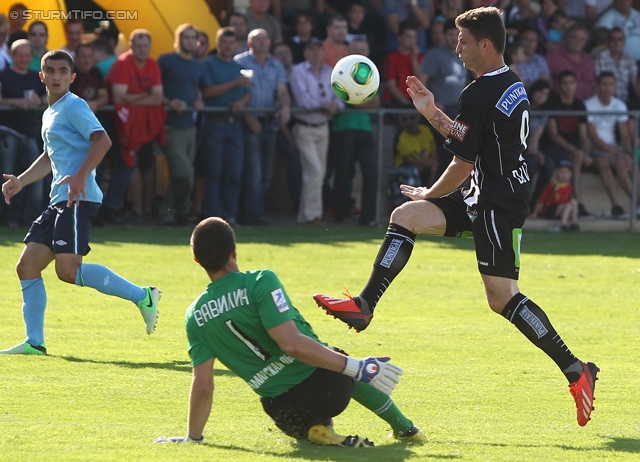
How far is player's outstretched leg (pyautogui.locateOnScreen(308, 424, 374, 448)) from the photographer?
5.49 m

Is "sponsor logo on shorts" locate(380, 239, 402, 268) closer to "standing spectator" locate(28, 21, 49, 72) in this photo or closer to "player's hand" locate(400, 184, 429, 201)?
"player's hand" locate(400, 184, 429, 201)

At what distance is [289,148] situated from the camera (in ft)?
53.4

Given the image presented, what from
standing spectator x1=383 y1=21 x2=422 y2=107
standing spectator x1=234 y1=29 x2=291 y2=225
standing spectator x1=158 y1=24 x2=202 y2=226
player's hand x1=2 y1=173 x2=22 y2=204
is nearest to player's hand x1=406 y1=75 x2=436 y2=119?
player's hand x1=2 y1=173 x2=22 y2=204

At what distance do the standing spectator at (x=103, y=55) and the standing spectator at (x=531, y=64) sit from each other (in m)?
6.24

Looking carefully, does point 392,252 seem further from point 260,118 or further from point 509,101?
point 260,118

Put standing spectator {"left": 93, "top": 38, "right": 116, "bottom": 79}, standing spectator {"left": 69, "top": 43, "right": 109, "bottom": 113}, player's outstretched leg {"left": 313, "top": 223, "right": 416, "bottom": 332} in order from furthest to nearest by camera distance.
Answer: standing spectator {"left": 93, "top": 38, "right": 116, "bottom": 79} → standing spectator {"left": 69, "top": 43, "right": 109, "bottom": 113} → player's outstretched leg {"left": 313, "top": 223, "right": 416, "bottom": 332}


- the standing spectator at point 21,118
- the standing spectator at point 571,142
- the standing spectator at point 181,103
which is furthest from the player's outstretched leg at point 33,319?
the standing spectator at point 571,142

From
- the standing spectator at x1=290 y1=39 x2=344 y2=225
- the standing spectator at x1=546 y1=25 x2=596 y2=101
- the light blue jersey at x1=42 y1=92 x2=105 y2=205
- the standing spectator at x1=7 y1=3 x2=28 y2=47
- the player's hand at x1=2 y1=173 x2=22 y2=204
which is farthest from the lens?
the standing spectator at x1=546 y1=25 x2=596 y2=101

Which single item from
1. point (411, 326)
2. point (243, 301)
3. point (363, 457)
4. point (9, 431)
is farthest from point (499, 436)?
point (411, 326)

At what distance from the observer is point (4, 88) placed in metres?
14.4

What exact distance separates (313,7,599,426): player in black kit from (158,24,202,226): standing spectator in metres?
8.72

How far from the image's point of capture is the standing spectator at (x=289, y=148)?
1620 centimetres

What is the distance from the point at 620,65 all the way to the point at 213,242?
13927 mm

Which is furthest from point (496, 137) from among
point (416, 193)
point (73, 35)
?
Answer: point (73, 35)
